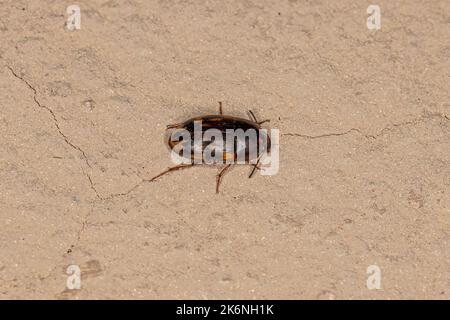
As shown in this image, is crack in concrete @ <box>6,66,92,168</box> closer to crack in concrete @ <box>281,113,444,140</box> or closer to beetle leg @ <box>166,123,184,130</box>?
beetle leg @ <box>166,123,184,130</box>

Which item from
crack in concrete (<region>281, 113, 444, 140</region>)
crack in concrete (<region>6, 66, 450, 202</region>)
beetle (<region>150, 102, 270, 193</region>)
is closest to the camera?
beetle (<region>150, 102, 270, 193</region>)

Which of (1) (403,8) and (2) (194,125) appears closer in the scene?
(2) (194,125)

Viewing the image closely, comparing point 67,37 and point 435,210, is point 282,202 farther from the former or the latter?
point 67,37

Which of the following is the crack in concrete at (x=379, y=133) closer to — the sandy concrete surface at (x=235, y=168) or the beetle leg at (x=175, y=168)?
the sandy concrete surface at (x=235, y=168)

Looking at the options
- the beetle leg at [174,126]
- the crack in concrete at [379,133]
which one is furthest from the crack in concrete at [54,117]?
the crack in concrete at [379,133]

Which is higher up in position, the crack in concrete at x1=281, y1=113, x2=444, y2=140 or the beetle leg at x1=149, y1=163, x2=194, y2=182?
the crack in concrete at x1=281, y1=113, x2=444, y2=140

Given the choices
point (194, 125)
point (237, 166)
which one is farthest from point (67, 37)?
point (237, 166)

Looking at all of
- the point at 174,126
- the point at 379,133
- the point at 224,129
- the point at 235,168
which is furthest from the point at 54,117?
the point at 379,133

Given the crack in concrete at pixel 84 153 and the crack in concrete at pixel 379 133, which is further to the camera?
the crack in concrete at pixel 379 133

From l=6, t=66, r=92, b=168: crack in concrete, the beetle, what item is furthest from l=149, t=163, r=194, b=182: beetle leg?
l=6, t=66, r=92, b=168: crack in concrete
